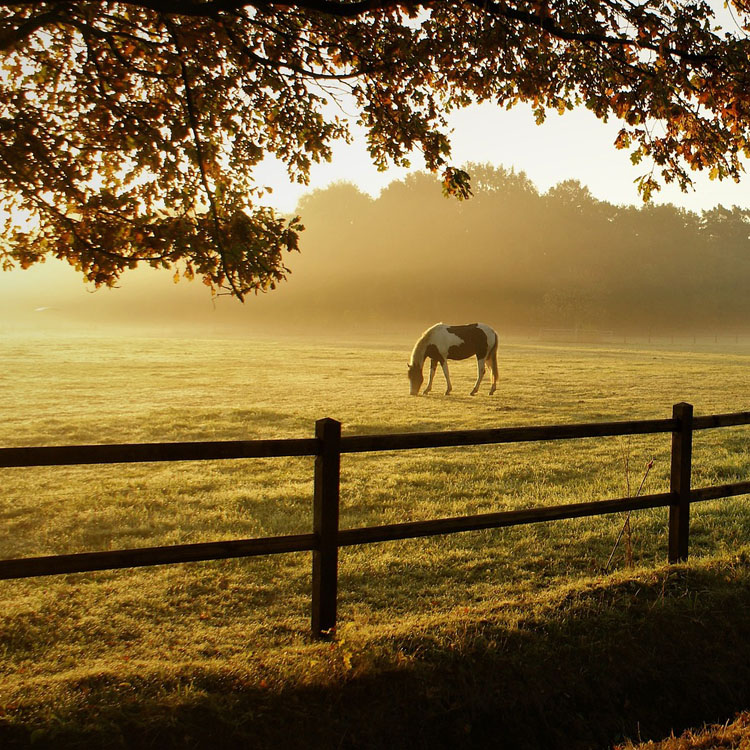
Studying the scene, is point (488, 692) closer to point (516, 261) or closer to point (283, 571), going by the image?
point (283, 571)

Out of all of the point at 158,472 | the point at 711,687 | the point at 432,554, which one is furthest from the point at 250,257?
the point at 158,472

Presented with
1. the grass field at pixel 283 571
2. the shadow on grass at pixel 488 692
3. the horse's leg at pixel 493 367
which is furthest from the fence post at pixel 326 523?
the horse's leg at pixel 493 367

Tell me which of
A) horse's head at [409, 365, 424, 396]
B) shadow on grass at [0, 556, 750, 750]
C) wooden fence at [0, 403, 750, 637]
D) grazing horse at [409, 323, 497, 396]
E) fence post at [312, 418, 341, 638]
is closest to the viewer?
shadow on grass at [0, 556, 750, 750]

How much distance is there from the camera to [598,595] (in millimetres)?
4625

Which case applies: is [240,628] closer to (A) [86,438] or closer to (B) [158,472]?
(B) [158,472]

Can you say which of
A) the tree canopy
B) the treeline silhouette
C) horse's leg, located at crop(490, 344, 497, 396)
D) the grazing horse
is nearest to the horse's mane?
the grazing horse

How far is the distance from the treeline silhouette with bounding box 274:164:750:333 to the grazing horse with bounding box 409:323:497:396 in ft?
161

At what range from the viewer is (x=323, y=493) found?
3943mm

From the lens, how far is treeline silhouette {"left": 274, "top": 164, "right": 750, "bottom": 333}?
76.3 meters

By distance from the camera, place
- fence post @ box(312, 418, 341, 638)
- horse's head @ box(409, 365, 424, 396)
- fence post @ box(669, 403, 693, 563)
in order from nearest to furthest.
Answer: fence post @ box(312, 418, 341, 638) → fence post @ box(669, 403, 693, 563) → horse's head @ box(409, 365, 424, 396)

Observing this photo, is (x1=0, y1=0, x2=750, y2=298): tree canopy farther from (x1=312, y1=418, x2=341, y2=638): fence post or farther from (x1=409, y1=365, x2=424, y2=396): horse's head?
(x1=409, y1=365, x2=424, y2=396): horse's head

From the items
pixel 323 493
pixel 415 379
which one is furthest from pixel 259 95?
pixel 415 379

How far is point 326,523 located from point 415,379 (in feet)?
48.3

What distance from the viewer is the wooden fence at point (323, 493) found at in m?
3.43
